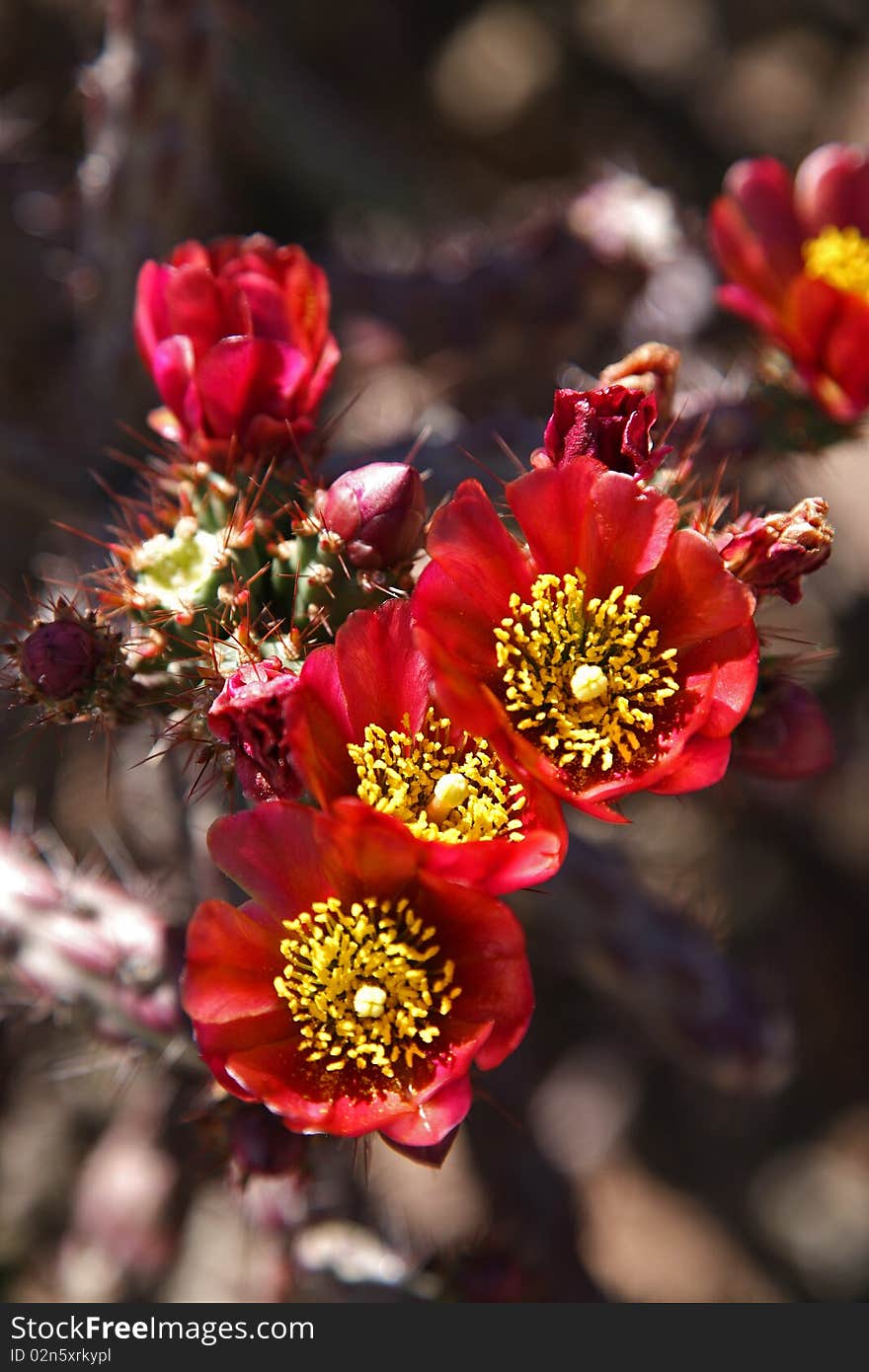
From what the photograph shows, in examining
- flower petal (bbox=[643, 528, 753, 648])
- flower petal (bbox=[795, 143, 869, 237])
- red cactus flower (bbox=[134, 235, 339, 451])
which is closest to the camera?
flower petal (bbox=[643, 528, 753, 648])

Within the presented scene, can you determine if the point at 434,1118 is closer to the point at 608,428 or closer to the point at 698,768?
the point at 698,768

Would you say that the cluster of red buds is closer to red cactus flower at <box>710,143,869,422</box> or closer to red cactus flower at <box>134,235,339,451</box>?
red cactus flower at <box>134,235,339,451</box>

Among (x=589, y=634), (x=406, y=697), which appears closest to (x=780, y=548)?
(x=589, y=634)

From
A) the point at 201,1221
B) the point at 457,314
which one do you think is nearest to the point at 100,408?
the point at 457,314

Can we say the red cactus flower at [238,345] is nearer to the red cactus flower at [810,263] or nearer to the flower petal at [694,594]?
the flower petal at [694,594]

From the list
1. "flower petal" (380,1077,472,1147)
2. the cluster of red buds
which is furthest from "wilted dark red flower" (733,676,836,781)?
"flower petal" (380,1077,472,1147)
